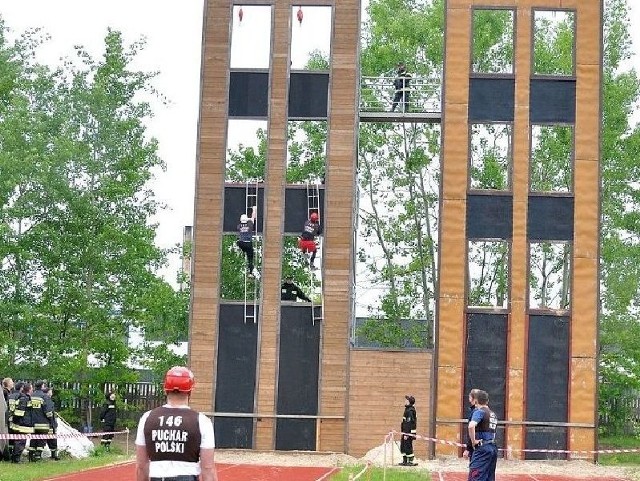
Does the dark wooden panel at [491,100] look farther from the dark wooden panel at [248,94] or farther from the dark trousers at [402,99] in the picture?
the dark wooden panel at [248,94]

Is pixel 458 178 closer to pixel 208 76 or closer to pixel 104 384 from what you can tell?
pixel 208 76

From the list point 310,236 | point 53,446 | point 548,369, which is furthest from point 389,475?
point 310,236

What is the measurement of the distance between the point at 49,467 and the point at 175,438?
47.6 ft

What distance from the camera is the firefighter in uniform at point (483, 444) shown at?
1538 cm

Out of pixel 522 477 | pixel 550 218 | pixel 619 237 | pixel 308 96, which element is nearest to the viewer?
pixel 522 477

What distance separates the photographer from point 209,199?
94.6 feet

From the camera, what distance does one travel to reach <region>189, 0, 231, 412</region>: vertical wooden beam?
28.2 metres

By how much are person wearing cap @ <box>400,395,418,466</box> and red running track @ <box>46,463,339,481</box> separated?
1719 millimetres

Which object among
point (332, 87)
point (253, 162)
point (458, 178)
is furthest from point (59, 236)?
point (458, 178)

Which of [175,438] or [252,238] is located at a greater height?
[252,238]

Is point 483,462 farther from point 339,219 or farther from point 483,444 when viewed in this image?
point 339,219

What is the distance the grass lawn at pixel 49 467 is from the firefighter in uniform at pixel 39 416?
10.3 inches

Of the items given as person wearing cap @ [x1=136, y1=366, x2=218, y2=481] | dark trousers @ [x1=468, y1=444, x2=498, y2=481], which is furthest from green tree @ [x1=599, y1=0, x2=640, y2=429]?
person wearing cap @ [x1=136, y1=366, x2=218, y2=481]

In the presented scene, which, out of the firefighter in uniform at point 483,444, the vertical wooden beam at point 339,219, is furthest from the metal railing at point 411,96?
the firefighter in uniform at point 483,444
